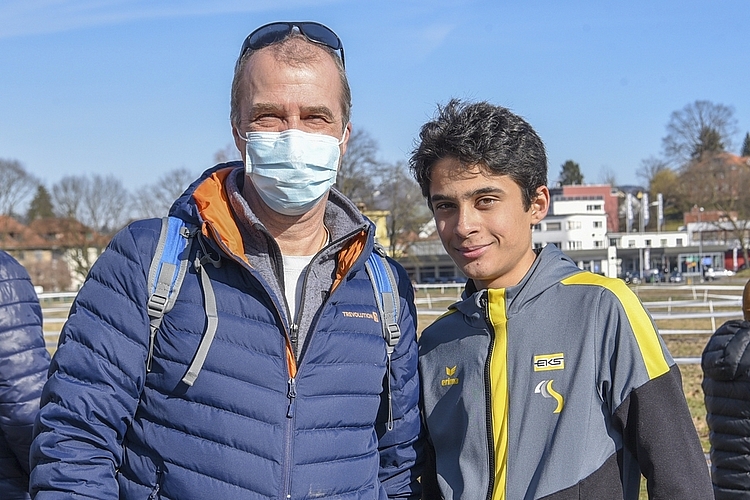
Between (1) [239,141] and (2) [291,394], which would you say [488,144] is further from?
(2) [291,394]

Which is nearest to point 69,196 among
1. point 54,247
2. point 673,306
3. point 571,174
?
point 54,247

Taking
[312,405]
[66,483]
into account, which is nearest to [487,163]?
[312,405]

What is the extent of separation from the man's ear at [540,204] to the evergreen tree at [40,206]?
70.8m

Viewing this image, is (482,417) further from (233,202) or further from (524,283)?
(233,202)

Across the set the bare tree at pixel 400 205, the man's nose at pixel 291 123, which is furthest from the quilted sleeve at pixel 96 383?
the bare tree at pixel 400 205

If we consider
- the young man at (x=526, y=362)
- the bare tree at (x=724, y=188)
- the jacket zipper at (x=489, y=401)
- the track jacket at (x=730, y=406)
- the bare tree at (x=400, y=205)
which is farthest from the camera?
the bare tree at (x=724, y=188)

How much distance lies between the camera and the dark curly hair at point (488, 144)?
8.99 ft

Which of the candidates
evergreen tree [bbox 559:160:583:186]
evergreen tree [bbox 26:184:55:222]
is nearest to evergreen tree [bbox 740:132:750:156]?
evergreen tree [bbox 559:160:583:186]

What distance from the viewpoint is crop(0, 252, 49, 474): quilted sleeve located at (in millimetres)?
3529

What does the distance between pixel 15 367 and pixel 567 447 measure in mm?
2374

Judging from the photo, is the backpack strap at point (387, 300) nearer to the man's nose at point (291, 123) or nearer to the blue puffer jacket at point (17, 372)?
the man's nose at point (291, 123)

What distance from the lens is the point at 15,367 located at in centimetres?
354

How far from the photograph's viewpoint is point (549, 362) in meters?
2.62

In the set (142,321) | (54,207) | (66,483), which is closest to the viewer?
(66,483)
